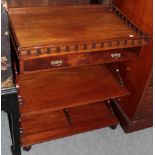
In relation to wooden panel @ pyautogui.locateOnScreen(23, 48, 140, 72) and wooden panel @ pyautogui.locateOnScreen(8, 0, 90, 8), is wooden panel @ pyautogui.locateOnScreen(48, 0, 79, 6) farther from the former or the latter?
wooden panel @ pyautogui.locateOnScreen(23, 48, 140, 72)

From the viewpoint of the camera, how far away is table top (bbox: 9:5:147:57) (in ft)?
4.41

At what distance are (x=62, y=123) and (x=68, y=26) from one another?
2.46ft

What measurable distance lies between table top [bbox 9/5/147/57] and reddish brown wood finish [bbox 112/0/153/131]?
65 millimetres

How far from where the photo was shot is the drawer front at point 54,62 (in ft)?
4.33

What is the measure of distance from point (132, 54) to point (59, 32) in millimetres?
476

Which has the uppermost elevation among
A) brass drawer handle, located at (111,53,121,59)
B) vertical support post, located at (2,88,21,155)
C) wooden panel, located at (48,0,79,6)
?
wooden panel, located at (48,0,79,6)

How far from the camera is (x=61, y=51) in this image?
4.32ft

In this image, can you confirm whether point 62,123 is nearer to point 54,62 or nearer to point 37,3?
point 54,62

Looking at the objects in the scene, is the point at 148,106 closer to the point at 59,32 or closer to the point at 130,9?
the point at 130,9

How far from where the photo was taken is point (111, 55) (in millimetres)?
1478

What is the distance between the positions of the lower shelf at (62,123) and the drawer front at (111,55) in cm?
60

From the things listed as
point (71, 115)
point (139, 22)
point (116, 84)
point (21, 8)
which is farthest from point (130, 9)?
point (71, 115)

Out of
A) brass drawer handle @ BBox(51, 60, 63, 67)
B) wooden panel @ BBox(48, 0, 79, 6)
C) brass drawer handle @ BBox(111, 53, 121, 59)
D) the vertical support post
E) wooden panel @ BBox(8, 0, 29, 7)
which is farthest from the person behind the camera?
wooden panel @ BBox(48, 0, 79, 6)

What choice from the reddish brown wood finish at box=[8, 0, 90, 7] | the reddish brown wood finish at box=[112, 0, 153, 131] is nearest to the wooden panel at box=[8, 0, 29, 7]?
the reddish brown wood finish at box=[8, 0, 90, 7]
